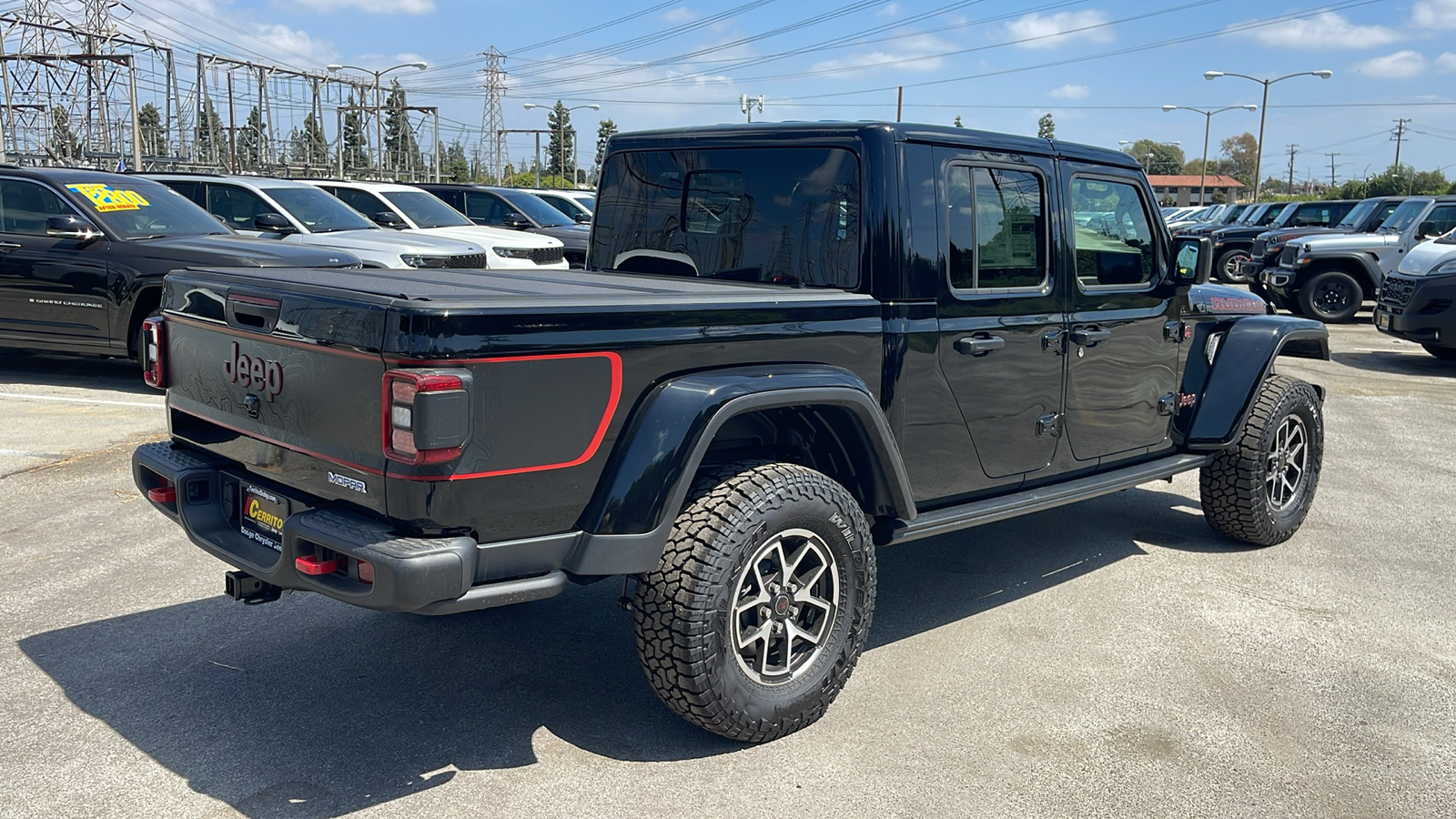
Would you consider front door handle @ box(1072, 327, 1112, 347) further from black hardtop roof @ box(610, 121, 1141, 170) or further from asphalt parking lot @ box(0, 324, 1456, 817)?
asphalt parking lot @ box(0, 324, 1456, 817)

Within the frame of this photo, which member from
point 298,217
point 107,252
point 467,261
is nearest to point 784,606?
point 107,252

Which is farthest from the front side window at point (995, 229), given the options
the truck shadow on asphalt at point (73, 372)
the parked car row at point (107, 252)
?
the truck shadow on asphalt at point (73, 372)

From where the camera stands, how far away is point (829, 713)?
3834 millimetres

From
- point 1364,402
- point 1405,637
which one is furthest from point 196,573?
point 1364,402

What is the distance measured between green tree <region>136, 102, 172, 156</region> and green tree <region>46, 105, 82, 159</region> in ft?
5.79

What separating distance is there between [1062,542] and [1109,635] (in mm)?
1338

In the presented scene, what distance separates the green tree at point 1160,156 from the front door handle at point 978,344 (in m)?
87.8

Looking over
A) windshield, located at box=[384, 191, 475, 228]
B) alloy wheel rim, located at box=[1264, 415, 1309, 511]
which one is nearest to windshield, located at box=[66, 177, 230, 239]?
windshield, located at box=[384, 191, 475, 228]

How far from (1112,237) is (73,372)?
9055 mm

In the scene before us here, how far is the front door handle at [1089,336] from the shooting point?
15.3 ft

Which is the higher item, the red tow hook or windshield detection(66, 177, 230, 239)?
windshield detection(66, 177, 230, 239)

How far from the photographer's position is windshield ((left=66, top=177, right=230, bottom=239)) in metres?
9.20

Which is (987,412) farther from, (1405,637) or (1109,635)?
(1405,637)

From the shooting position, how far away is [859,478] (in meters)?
3.97
